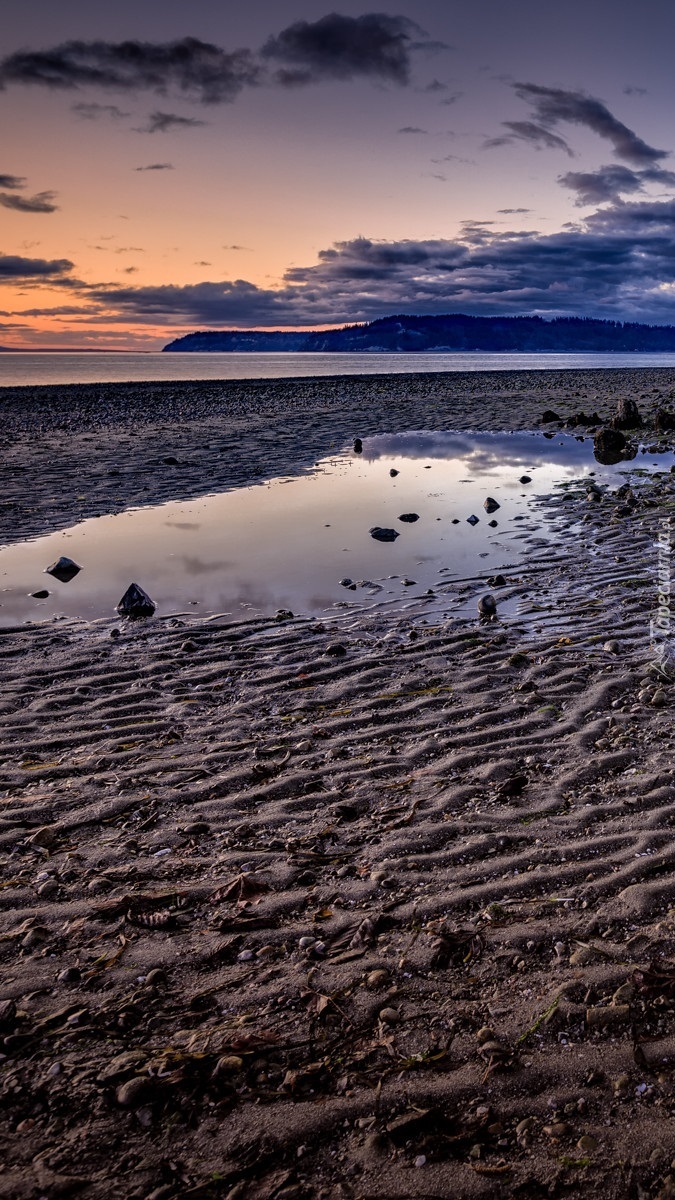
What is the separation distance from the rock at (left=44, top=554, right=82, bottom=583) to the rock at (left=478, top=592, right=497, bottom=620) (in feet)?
A: 18.5

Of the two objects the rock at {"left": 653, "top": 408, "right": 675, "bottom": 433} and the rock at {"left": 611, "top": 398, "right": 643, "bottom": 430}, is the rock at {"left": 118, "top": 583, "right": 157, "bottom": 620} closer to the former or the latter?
the rock at {"left": 653, "top": 408, "right": 675, "bottom": 433}

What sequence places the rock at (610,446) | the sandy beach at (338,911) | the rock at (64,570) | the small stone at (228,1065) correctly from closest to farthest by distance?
the sandy beach at (338,911) < the small stone at (228,1065) < the rock at (64,570) < the rock at (610,446)

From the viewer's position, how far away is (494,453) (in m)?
22.1

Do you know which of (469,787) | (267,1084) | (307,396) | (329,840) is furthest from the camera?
(307,396)

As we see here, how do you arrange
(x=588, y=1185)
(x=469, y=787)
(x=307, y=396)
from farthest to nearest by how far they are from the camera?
(x=307, y=396) → (x=469, y=787) → (x=588, y=1185)

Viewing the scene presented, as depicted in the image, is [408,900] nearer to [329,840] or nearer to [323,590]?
[329,840]

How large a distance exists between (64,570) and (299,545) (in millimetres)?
3617

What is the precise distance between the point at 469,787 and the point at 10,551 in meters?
9.24

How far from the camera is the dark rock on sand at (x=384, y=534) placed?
12125 millimetres

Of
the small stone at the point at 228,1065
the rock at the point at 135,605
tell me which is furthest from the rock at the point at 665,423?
the small stone at the point at 228,1065

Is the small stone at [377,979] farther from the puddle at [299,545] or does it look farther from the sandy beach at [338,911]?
the puddle at [299,545]

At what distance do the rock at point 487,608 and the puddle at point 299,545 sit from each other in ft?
3.33

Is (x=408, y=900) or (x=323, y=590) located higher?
(x=323, y=590)

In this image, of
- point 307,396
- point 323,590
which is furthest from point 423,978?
point 307,396
